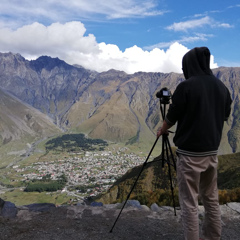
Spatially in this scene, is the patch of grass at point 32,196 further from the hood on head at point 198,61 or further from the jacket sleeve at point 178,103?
the hood on head at point 198,61

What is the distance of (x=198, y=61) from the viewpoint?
4.07 m

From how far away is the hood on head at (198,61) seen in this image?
13.3 ft

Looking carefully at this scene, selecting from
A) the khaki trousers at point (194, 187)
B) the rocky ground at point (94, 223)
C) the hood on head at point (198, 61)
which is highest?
the hood on head at point (198, 61)

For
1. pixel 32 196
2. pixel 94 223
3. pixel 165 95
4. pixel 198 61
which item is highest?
pixel 198 61

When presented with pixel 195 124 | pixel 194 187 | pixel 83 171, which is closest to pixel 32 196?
pixel 83 171

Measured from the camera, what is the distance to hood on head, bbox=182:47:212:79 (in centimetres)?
404

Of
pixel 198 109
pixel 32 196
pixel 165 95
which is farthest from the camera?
pixel 32 196

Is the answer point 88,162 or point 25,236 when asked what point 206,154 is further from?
point 88,162

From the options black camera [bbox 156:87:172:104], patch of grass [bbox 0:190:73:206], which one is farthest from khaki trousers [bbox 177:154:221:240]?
patch of grass [bbox 0:190:73:206]

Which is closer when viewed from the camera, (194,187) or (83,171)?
(194,187)

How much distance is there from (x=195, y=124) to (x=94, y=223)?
4.16m

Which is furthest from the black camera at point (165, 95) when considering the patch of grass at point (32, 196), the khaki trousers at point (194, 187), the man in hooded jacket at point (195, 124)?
the patch of grass at point (32, 196)

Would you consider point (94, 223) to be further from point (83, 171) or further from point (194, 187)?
point (83, 171)

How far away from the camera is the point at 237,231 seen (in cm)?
589
